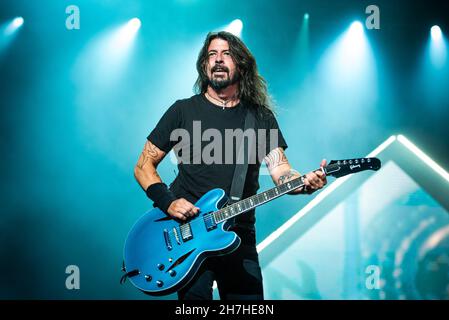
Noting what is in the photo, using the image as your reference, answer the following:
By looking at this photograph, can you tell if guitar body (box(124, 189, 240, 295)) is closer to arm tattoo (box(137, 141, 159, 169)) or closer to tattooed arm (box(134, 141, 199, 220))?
tattooed arm (box(134, 141, 199, 220))

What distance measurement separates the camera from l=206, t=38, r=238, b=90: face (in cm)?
328

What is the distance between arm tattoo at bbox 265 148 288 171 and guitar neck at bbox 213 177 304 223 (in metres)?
0.21

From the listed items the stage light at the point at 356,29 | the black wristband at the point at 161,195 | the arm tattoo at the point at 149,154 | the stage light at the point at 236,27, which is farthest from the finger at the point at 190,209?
the stage light at the point at 356,29

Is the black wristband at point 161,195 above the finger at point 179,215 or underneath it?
above

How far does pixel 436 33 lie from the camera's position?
527cm

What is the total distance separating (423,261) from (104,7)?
4104mm

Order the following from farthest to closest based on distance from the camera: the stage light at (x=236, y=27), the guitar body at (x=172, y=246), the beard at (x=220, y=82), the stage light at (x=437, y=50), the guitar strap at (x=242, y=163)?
the stage light at (x=437, y=50) < the stage light at (x=236, y=27) < the beard at (x=220, y=82) < the guitar strap at (x=242, y=163) < the guitar body at (x=172, y=246)

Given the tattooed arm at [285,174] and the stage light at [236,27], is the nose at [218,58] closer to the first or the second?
the tattooed arm at [285,174]

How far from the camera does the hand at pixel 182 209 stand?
2.88 meters

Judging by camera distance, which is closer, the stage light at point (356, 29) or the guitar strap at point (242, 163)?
the guitar strap at point (242, 163)

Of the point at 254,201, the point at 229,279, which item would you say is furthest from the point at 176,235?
the point at 254,201

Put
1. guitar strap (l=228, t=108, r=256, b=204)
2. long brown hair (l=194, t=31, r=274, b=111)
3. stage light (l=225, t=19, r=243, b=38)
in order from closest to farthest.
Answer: guitar strap (l=228, t=108, r=256, b=204)
long brown hair (l=194, t=31, r=274, b=111)
stage light (l=225, t=19, r=243, b=38)

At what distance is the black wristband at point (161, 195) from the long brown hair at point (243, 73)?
82 cm

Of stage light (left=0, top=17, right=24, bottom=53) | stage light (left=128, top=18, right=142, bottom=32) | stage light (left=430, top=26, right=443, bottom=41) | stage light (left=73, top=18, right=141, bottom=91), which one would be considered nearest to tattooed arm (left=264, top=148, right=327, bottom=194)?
stage light (left=73, top=18, right=141, bottom=91)
